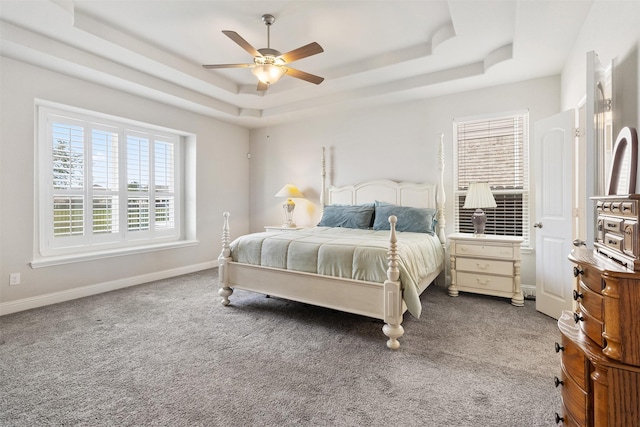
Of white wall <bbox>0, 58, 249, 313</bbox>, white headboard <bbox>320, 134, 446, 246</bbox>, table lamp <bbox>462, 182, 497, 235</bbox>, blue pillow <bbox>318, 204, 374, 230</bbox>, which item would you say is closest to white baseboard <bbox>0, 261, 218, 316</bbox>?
white wall <bbox>0, 58, 249, 313</bbox>

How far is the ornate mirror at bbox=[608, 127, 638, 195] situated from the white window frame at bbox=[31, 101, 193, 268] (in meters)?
4.87

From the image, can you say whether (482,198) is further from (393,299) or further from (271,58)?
(271,58)

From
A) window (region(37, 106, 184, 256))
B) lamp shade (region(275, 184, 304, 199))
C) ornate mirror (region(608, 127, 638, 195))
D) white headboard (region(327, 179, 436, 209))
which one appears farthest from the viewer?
lamp shade (region(275, 184, 304, 199))

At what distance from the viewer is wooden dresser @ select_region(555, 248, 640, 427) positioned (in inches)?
38.2

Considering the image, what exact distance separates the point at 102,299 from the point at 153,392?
2.36m

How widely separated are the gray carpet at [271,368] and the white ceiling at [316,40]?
2649 mm

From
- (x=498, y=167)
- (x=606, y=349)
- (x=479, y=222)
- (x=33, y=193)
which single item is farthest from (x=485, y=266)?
(x=33, y=193)

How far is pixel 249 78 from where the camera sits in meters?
4.32

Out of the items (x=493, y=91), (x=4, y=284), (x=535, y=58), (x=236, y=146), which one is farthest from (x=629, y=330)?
(x=236, y=146)

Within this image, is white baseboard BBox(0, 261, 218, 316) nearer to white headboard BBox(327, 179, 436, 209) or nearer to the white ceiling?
the white ceiling

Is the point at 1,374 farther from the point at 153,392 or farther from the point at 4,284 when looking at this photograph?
the point at 4,284

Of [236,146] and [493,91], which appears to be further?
[236,146]

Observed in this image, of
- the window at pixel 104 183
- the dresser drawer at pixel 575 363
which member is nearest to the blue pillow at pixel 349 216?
the window at pixel 104 183

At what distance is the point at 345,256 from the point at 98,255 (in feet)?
A: 10.6
